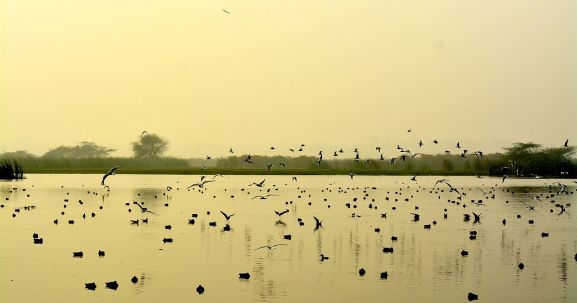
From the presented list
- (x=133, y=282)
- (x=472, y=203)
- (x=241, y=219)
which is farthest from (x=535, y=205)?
(x=133, y=282)

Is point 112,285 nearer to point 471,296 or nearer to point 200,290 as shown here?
point 200,290

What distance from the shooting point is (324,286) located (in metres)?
24.2

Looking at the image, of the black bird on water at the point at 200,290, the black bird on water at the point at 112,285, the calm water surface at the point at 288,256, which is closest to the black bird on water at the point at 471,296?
the calm water surface at the point at 288,256

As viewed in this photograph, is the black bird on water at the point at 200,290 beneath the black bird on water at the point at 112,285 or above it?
beneath

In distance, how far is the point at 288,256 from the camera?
29.8 meters

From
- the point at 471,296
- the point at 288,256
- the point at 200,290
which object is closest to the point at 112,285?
the point at 200,290

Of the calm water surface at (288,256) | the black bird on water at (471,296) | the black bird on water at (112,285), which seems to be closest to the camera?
the black bird on water at (471,296)

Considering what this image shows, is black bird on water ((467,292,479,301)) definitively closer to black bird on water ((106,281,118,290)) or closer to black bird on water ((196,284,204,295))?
black bird on water ((196,284,204,295))

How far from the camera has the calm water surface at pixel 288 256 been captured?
76.9ft

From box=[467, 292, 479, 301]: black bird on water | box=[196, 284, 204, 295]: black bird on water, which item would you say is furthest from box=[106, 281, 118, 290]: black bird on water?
box=[467, 292, 479, 301]: black bird on water

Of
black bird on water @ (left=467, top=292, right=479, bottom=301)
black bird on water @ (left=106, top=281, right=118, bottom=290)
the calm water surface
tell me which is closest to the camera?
black bird on water @ (left=467, top=292, right=479, bottom=301)

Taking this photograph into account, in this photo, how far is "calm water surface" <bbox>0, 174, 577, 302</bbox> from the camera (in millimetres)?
23434

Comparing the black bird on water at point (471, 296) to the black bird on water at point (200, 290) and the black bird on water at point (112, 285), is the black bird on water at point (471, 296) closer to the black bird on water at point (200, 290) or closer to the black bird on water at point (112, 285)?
the black bird on water at point (200, 290)

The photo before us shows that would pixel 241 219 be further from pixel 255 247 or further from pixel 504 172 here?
pixel 504 172
